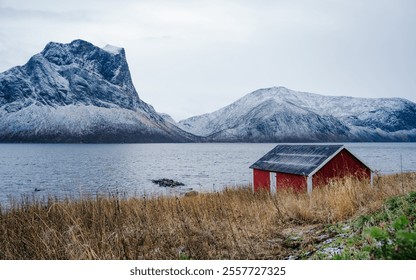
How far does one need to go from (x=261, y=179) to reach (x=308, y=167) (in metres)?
3.65

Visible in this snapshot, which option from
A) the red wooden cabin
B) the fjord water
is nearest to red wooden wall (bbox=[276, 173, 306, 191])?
the red wooden cabin

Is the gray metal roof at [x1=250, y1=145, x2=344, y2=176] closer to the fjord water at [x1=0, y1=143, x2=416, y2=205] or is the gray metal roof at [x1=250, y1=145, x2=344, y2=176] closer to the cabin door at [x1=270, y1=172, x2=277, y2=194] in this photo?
the cabin door at [x1=270, y1=172, x2=277, y2=194]

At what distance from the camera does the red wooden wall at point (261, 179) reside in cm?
1619

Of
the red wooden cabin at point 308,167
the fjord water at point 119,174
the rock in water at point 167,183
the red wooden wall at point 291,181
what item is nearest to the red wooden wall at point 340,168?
the red wooden cabin at point 308,167

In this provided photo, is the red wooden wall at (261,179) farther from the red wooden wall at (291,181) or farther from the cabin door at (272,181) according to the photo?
the red wooden wall at (291,181)

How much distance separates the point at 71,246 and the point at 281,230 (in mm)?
3172

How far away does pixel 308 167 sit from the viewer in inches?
534

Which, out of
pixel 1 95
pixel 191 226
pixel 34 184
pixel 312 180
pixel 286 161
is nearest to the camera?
pixel 191 226

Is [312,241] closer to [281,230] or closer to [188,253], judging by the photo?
[281,230]

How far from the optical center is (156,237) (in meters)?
5.20

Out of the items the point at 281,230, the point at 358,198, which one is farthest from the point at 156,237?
the point at 358,198

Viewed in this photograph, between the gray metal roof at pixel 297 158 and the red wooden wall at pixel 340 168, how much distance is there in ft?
0.96

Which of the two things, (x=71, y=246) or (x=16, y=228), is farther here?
(x=16, y=228)

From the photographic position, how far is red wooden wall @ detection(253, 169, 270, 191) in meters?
16.2
